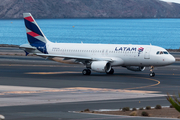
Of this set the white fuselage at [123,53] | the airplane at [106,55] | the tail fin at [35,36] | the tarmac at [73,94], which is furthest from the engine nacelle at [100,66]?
the tail fin at [35,36]

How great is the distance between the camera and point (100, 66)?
163 feet

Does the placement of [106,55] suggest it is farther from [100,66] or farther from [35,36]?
[35,36]

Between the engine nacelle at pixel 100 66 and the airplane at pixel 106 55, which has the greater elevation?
the airplane at pixel 106 55

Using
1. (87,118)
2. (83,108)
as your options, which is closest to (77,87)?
(83,108)

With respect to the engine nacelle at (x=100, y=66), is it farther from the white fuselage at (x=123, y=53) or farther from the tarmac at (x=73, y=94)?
the tarmac at (x=73, y=94)

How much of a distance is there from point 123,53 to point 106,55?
2.51 meters

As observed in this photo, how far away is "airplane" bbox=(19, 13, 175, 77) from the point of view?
163 ft

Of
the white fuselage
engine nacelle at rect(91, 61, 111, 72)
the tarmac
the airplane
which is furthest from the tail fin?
engine nacelle at rect(91, 61, 111, 72)

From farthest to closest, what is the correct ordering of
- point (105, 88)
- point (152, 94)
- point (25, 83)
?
point (25, 83) < point (105, 88) < point (152, 94)

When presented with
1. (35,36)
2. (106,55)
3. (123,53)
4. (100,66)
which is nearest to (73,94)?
(100,66)

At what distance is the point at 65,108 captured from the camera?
25812mm

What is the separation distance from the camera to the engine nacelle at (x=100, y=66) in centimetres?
4959

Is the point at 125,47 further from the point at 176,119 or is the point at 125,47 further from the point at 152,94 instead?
the point at 176,119

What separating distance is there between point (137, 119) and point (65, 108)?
6765mm
